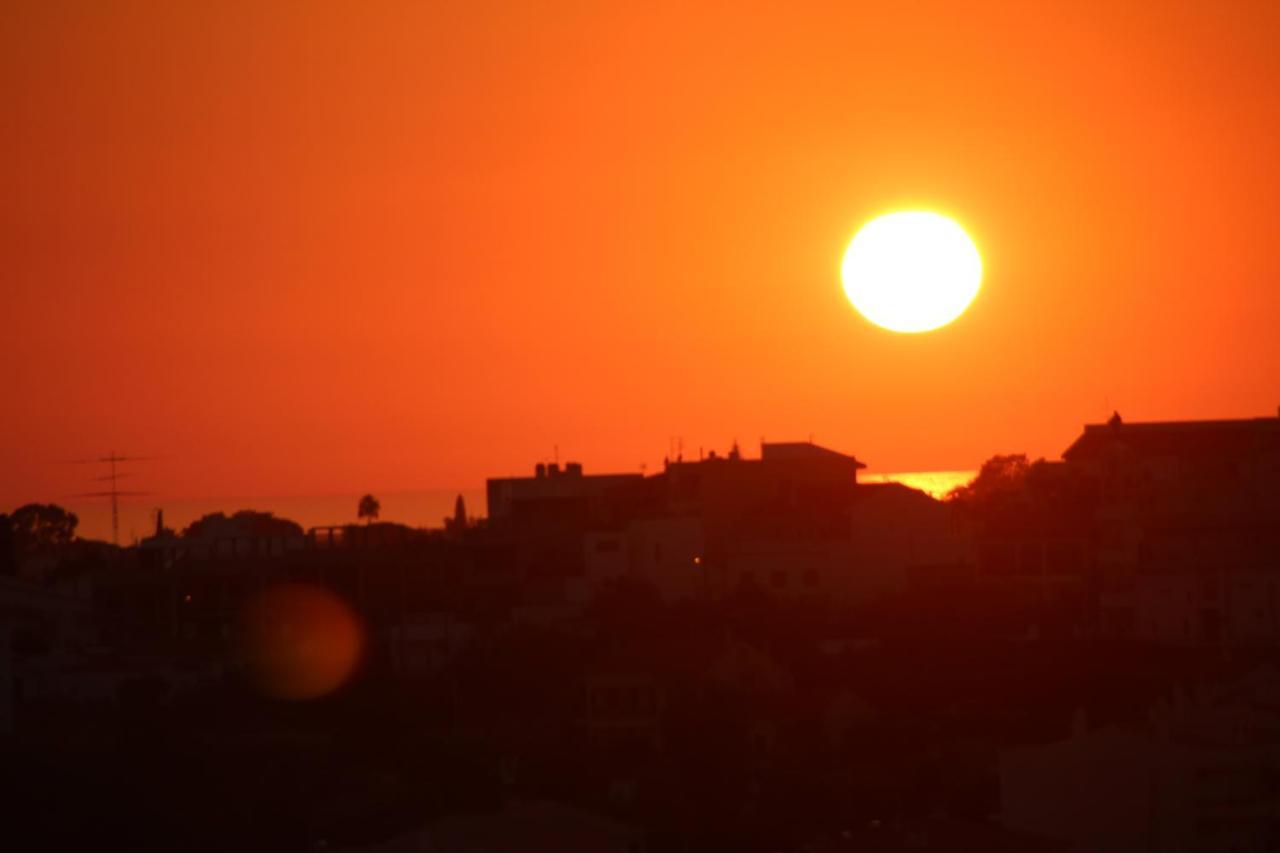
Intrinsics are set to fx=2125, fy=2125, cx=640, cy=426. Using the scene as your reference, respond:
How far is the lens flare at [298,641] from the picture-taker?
51094mm

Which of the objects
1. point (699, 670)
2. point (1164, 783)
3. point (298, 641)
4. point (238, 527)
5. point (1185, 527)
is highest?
point (238, 527)

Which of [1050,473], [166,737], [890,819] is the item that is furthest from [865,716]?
[1050,473]

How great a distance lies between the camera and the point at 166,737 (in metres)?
45.7

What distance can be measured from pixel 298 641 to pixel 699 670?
1180 centimetres

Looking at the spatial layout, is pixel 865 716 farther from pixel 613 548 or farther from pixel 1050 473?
pixel 1050 473

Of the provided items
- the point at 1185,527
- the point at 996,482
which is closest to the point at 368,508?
the point at 996,482

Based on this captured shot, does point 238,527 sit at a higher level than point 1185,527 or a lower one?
higher

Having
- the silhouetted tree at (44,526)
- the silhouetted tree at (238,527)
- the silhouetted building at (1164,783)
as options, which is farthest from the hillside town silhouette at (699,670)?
the silhouetted tree at (44,526)

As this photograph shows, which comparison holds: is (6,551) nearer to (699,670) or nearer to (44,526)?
(699,670)

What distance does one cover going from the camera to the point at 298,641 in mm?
54156

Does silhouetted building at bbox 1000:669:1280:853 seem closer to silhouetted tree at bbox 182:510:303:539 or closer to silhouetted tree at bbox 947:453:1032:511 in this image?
silhouetted tree at bbox 947:453:1032:511

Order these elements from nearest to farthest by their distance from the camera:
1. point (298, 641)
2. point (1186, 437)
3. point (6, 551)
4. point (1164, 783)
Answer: point (1164, 783) < point (298, 641) < point (6, 551) < point (1186, 437)

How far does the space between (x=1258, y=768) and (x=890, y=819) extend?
22.6 feet

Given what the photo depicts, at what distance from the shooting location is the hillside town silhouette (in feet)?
122
